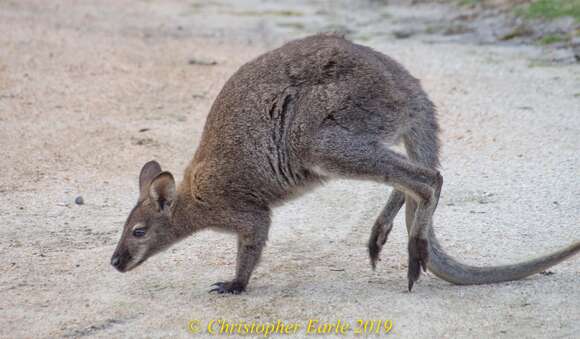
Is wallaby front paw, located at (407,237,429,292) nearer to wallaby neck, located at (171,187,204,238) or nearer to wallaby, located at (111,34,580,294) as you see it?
wallaby, located at (111,34,580,294)

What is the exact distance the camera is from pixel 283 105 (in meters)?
5.56

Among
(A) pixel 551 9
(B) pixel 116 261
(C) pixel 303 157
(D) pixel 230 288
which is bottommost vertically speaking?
(A) pixel 551 9

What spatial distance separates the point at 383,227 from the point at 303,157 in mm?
775

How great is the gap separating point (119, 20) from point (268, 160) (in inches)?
390

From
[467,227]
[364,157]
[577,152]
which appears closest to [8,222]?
[364,157]

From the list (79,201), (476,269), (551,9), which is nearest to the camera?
(476,269)

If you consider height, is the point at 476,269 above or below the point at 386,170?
below

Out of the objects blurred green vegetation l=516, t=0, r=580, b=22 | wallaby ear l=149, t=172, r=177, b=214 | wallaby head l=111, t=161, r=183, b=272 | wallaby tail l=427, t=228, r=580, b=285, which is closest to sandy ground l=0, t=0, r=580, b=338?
wallaby tail l=427, t=228, r=580, b=285

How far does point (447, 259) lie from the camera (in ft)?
17.9

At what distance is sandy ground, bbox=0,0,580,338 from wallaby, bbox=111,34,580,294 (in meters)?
0.25

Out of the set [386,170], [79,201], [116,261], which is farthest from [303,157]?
[79,201]

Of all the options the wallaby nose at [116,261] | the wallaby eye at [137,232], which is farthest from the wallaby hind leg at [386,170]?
the wallaby nose at [116,261]

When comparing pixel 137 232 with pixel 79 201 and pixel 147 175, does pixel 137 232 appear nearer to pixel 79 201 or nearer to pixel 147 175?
pixel 147 175

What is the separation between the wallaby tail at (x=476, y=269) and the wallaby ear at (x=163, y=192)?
1.68 meters
